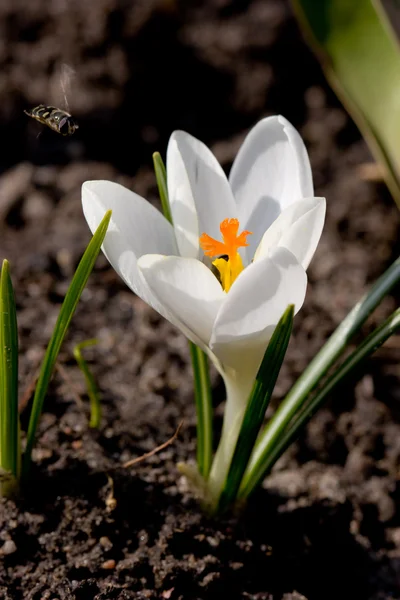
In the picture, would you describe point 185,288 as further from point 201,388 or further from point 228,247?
point 201,388

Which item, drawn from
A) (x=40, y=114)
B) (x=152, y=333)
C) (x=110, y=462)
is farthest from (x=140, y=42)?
(x=110, y=462)

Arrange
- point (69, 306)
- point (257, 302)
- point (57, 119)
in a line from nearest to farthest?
point (257, 302) → point (69, 306) → point (57, 119)

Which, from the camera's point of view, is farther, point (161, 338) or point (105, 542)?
point (161, 338)

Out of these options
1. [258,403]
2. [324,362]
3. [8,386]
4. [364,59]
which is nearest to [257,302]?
[258,403]

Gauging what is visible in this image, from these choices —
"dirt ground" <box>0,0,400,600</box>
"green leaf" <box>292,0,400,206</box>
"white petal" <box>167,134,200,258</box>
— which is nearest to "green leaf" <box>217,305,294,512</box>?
"dirt ground" <box>0,0,400,600</box>

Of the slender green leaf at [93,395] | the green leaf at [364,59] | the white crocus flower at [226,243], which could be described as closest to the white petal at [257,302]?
the white crocus flower at [226,243]

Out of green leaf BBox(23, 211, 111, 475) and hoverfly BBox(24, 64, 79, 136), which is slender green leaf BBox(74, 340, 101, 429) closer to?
green leaf BBox(23, 211, 111, 475)
